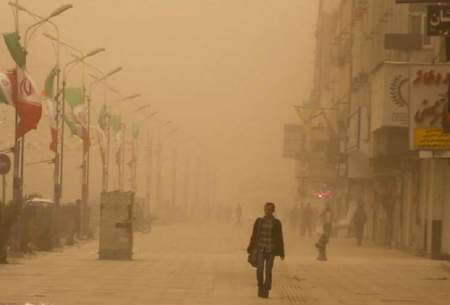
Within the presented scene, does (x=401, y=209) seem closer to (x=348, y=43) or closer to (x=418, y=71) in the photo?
(x=418, y=71)

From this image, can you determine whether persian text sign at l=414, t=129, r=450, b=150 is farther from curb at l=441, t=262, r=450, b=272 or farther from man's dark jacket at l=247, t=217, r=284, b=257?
man's dark jacket at l=247, t=217, r=284, b=257

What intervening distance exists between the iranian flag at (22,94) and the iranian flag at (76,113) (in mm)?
16443

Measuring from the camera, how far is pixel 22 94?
44781mm

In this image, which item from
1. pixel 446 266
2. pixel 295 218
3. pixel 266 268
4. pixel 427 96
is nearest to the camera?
pixel 266 268

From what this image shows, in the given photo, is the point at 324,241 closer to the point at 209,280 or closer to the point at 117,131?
the point at 209,280

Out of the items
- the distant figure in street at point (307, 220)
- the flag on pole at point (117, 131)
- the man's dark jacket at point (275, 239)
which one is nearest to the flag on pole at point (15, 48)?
the man's dark jacket at point (275, 239)

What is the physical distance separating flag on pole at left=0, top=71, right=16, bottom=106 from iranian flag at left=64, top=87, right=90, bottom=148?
1676 cm

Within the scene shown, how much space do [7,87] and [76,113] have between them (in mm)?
17040

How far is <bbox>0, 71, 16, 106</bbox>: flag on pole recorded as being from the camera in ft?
148

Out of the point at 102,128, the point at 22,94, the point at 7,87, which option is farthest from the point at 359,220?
the point at 22,94

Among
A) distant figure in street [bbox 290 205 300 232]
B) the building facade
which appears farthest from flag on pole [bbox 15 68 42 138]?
distant figure in street [bbox 290 205 300 232]

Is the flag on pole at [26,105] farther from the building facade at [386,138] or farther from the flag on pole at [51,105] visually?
the building facade at [386,138]

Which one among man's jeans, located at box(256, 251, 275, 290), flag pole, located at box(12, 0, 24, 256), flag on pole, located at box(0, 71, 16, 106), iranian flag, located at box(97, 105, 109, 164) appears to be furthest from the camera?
iranian flag, located at box(97, 105, 109, 164)

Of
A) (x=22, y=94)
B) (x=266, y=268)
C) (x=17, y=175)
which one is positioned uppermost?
(x=22, y=94)
